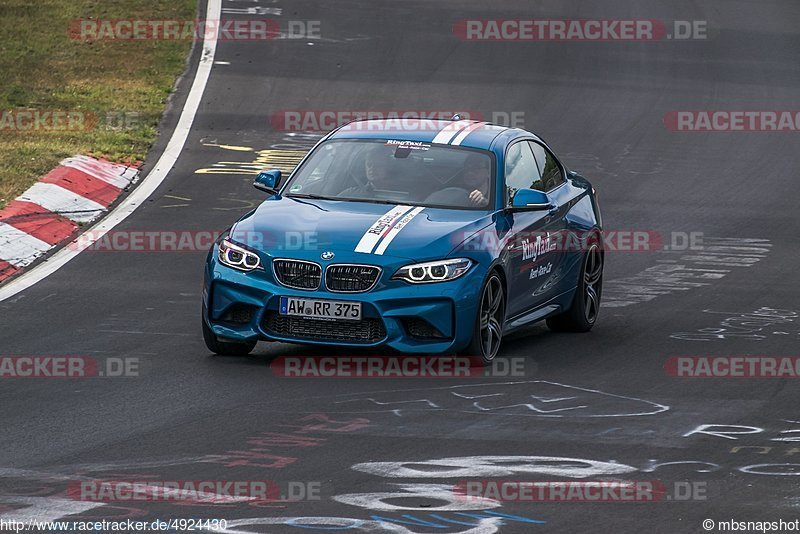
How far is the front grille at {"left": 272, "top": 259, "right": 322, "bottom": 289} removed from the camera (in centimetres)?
1041

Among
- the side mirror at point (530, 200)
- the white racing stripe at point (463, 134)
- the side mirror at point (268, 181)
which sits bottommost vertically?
the side mirror at point (530, 200)

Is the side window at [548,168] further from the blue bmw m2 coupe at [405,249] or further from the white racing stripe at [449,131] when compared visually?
the white racing stripe at [449,131]

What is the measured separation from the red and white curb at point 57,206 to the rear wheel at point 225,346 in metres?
3.14

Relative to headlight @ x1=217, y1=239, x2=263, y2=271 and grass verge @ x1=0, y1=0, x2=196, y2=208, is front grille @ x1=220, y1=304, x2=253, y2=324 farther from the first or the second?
grass verge @ x1=0, y1=0, x2=196, y2=208

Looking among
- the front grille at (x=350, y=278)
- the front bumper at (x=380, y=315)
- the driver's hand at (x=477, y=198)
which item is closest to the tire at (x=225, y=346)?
the front bumper at (x=380, y=315)

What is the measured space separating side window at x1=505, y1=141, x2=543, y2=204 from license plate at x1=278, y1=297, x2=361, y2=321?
1.78 m

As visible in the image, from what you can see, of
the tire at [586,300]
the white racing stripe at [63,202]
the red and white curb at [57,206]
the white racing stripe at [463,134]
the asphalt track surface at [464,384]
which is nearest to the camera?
the asphalt track surface at [464,384]

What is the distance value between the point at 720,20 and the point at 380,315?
2291cm

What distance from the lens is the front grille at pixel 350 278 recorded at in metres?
10.4

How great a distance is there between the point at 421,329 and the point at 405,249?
525 mm

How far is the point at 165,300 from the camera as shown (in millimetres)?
12719

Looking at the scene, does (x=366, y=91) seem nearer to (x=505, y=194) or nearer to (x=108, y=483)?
(x=505, y=194)

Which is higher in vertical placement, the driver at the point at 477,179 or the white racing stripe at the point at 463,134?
the white racing stripe at the point at 463,134

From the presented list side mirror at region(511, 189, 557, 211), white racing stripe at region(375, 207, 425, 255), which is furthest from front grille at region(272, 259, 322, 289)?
side mirror at region(511, 189, 557, 211)
